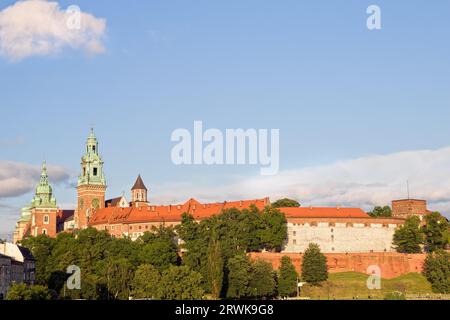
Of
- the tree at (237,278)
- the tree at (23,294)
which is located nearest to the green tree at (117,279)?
the tree at (237,278)

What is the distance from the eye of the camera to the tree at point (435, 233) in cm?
10931

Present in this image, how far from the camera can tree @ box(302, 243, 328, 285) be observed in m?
98.4

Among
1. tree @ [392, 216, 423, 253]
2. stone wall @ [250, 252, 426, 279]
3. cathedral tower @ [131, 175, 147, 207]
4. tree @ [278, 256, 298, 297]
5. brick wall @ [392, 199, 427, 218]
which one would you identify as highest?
cathedral tower @ [131, 175, 147, 207]

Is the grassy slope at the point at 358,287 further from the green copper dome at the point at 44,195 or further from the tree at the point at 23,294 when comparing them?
the green copper dome at the point at 44,195

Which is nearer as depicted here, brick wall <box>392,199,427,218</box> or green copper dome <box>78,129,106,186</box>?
brick wall <box>392,199,427,218</box>

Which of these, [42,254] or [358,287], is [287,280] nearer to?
[358,287]

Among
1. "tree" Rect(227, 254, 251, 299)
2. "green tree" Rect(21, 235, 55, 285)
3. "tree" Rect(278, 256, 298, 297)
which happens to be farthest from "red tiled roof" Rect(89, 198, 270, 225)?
"tree" Rect(227, 254, 251, 299)

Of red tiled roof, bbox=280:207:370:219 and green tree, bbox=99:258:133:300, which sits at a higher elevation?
red tiled roof, bbox=280:207:370:219

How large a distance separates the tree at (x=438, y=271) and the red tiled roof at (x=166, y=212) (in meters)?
31.3

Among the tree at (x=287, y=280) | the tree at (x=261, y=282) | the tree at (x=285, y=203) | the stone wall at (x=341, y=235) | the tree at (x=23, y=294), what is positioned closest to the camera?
the tree at (x=23, y=294)

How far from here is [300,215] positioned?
11894 cm

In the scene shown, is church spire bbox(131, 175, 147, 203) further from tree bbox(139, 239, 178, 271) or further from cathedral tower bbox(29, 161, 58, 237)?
tree bbox(139, 239, 178, 271)

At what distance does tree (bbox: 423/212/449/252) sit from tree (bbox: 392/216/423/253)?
107 centimetres
